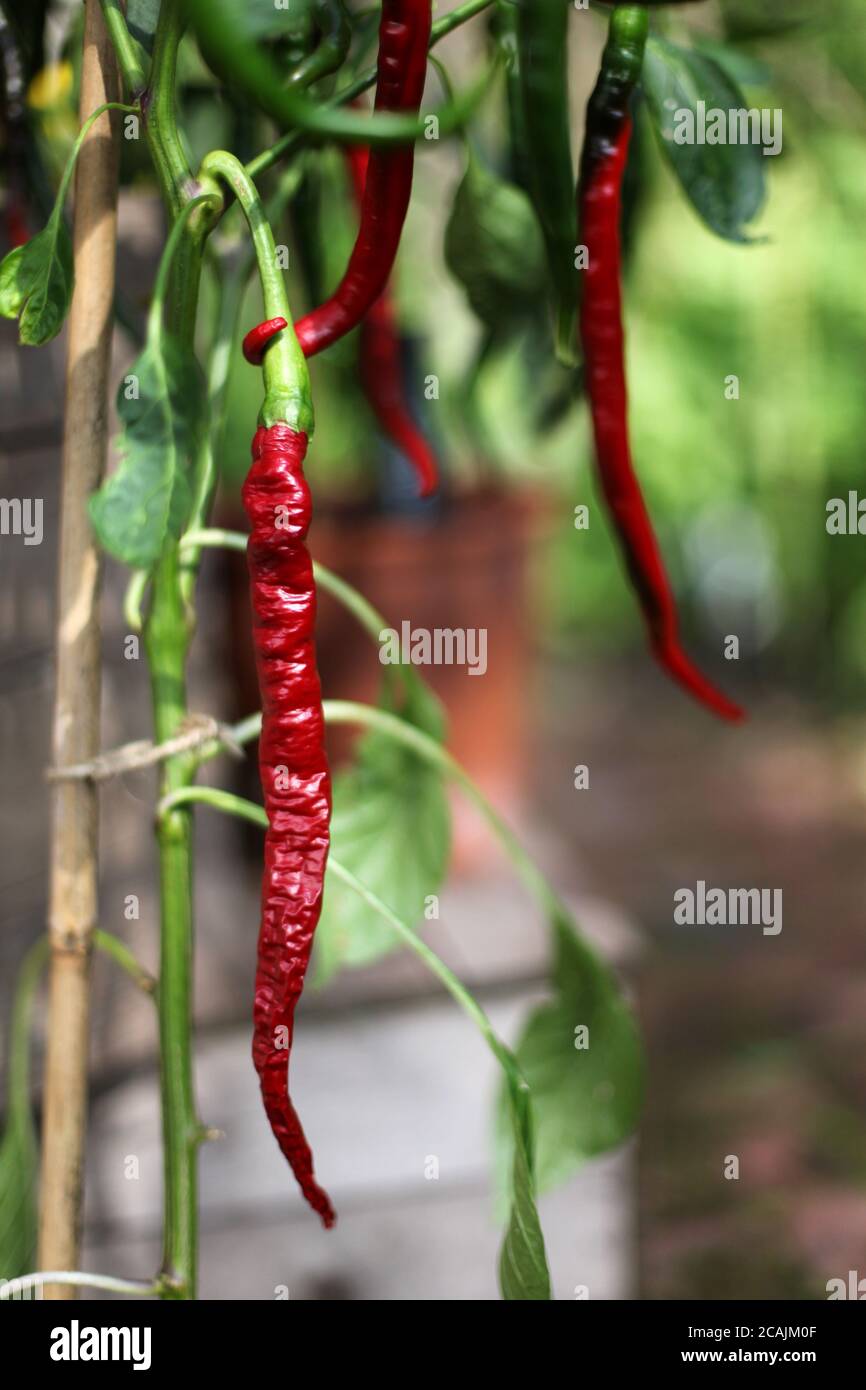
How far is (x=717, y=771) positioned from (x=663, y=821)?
0.78 ft

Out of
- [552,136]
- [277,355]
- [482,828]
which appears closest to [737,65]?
[552,136]

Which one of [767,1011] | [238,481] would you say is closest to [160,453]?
[238,481]

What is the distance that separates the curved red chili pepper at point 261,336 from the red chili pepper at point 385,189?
5cm

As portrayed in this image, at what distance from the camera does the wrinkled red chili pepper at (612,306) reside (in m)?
0.45

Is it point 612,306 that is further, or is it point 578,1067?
point 578,1067

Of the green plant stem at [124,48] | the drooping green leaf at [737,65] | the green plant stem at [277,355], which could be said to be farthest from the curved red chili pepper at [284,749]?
the drooping green leaf at [737,65]

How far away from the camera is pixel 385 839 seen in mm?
622

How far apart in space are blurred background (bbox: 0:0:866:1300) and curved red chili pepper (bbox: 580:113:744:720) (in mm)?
82

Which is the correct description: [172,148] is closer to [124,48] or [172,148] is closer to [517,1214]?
[124,48]

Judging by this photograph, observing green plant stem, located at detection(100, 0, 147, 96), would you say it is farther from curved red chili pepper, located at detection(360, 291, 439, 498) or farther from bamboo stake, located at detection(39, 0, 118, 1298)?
curved red chili pepper, located at detection(360, 291, 439, 498)

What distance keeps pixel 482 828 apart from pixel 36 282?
76 cm

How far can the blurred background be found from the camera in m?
0.78

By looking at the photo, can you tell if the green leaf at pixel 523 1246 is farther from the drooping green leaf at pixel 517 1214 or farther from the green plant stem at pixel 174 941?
the green plant stem at pixel 174 941
